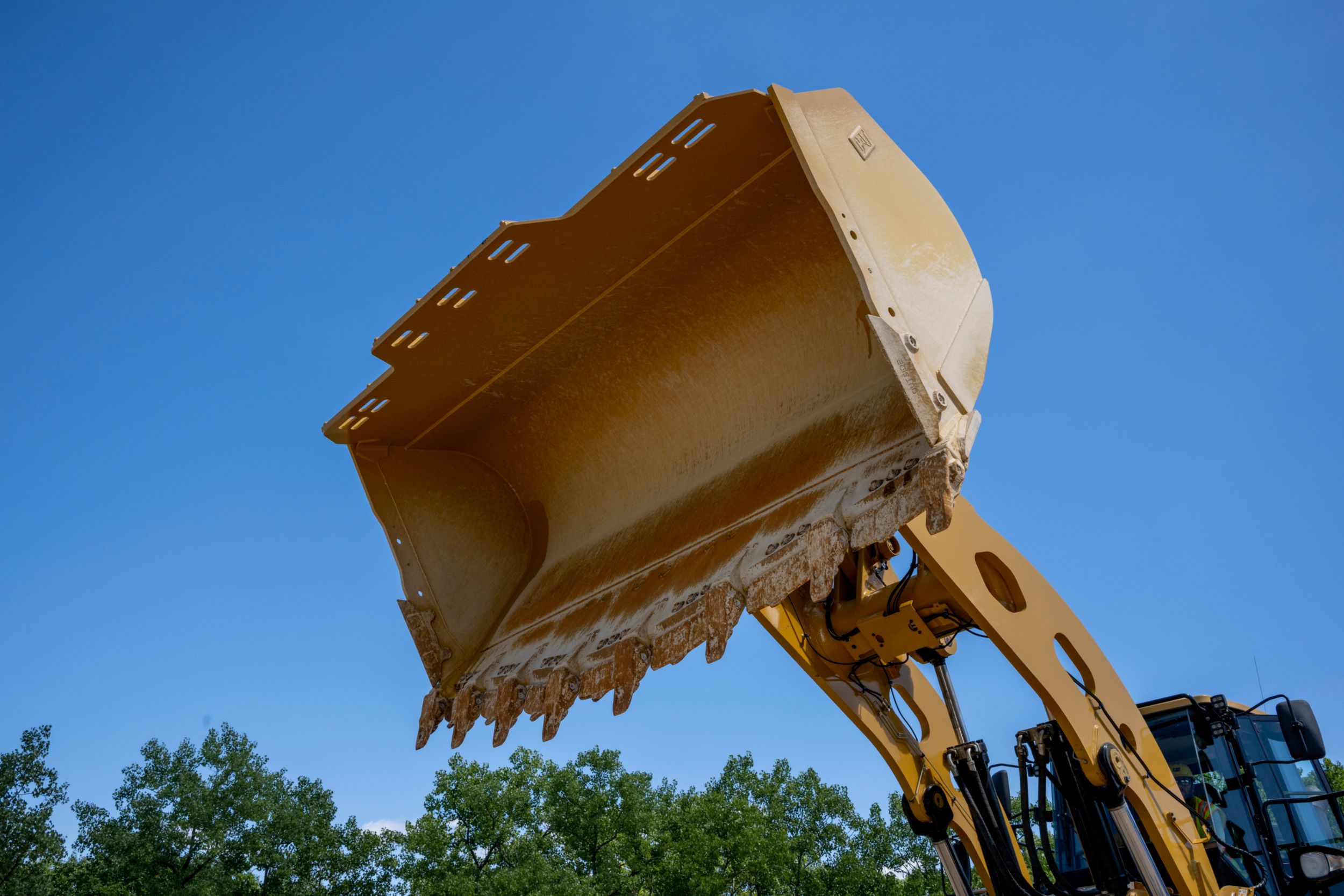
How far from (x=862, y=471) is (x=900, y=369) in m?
0.49

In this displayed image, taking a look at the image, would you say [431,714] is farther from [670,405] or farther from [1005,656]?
[1005,656]

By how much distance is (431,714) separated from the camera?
15.1 feet

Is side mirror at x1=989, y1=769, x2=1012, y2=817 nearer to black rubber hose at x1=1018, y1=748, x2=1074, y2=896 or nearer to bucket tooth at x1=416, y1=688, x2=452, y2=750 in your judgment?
black rubber hose at x1=1018, y1=748, x2=1074, y2=896

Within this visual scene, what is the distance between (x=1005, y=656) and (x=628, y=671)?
57.2 inches

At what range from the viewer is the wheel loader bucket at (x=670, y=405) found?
129 inches

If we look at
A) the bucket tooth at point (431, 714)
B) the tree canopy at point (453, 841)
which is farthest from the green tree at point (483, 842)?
the bucket tooth at point (431, 714)

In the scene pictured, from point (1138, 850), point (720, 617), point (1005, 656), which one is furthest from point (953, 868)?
point (720, 617)

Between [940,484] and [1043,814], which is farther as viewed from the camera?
[1043,814]

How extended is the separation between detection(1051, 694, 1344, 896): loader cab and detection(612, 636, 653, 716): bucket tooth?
2411 mm

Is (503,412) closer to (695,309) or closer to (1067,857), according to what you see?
(695,309)

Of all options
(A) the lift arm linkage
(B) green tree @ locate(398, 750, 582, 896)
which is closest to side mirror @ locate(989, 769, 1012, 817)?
(A) the lift arm linkage

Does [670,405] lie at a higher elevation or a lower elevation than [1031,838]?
higher

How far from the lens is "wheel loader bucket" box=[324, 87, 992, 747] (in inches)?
129

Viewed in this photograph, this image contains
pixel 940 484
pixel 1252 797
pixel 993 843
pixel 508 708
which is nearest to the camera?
pixel 940 484
